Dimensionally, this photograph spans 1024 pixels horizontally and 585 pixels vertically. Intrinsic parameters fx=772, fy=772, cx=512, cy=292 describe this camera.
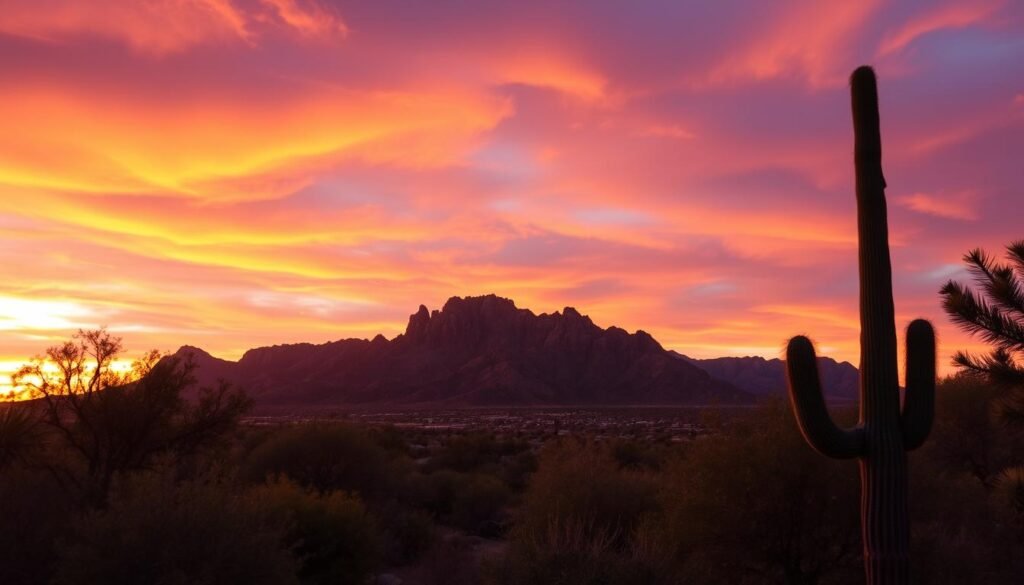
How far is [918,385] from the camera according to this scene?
1022 cm

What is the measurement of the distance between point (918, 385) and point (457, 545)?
13887 mm

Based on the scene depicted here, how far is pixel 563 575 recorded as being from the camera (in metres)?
10.5

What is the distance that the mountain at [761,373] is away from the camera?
154125 mm

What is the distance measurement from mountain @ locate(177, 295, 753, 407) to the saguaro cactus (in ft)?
355

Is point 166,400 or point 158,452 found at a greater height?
point 166,400

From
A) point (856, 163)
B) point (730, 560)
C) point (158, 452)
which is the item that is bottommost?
point (730, 560)

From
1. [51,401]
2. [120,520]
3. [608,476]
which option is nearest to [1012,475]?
[608,476]

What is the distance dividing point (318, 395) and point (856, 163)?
12462cm

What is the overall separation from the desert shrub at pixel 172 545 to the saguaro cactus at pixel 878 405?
25.2 ft

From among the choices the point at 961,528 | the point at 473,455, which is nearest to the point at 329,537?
the point at 961,528

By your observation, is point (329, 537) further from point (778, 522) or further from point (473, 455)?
point (473, 455)

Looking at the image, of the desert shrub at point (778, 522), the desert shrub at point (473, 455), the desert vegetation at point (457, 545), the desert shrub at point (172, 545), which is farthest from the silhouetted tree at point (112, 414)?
the desert shrub at point (473, 455)

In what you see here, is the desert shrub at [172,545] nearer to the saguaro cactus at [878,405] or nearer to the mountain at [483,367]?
the saguaro cactus at [878,405]

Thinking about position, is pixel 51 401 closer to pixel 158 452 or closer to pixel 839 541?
pixel 158 452
